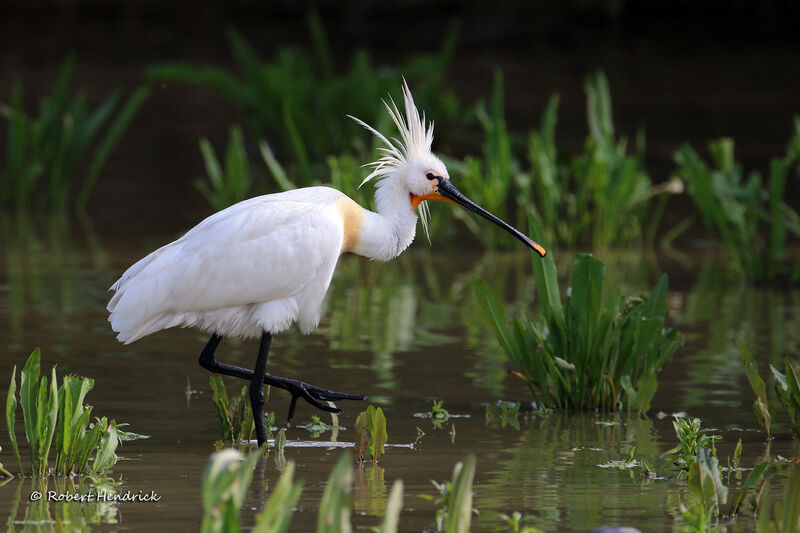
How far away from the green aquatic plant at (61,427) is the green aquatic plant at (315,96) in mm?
8506

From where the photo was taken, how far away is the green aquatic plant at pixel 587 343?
21.2 feet

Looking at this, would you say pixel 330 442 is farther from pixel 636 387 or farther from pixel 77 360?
pixel 77 360

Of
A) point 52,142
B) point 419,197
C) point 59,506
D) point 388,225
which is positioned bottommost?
point 59,506

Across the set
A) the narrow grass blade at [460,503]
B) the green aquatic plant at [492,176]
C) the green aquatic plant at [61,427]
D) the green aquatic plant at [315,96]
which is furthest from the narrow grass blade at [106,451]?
the green aquatic plant at [315,96]

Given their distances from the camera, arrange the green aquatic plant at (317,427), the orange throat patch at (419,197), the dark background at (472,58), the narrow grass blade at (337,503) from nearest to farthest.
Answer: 1. the narrow grass blade at (337,503)
2. the green aquatic plant at (317,427)
3. the orange throat patch at (419,197)
4. the dark background at (472,58)

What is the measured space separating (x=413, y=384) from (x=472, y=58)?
853 inches

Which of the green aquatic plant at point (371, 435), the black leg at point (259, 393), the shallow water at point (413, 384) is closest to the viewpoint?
the shallow water at point (413, 384)

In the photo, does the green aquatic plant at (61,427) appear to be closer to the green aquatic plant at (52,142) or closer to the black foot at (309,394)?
the black foot at (309,394)

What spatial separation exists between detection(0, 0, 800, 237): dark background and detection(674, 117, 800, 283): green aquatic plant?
3.57 metres

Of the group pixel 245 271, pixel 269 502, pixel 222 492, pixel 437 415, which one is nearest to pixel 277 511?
pixel 269 502

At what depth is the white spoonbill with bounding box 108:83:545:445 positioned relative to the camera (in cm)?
610

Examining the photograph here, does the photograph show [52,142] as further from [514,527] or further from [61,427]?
[514,527]

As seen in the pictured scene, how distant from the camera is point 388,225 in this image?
21.5 ft

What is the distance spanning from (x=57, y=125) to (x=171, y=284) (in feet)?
25.1
